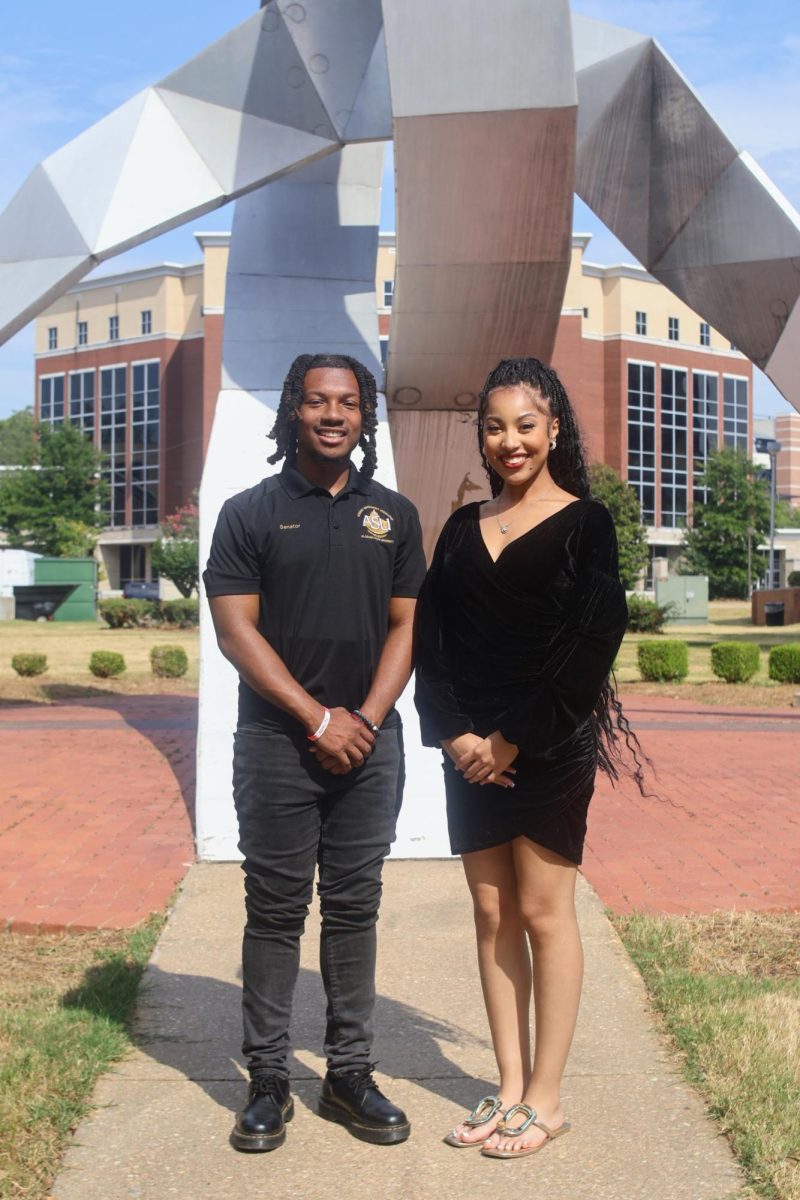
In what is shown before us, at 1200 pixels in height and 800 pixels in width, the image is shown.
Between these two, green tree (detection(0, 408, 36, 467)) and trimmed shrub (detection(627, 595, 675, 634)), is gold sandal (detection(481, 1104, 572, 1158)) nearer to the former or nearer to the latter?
trimmed shrub (detection(627, 595, 675, 634))

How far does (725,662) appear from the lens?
61.9 ft

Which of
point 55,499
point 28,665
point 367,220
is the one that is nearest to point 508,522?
point 367,220

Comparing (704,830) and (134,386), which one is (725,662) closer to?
(704,830)

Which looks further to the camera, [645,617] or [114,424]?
[114,424]

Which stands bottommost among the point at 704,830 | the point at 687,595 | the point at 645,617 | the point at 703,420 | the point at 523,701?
the point at 704,830

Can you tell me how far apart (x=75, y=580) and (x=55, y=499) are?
52.0 ft

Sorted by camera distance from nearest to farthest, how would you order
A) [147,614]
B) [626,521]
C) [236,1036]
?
[236,1036], [147,614], [626,521]

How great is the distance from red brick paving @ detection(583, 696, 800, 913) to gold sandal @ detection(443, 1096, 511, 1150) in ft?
8.54

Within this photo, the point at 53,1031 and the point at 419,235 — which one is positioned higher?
the point at 419,235

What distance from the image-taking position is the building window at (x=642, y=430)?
2756 inches

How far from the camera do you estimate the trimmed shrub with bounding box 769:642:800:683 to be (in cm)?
1836

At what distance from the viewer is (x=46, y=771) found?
9.91 meters

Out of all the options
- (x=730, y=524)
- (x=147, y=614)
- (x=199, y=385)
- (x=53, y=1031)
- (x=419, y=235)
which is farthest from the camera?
(x=199, y=385)

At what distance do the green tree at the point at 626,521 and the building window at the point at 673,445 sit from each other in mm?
30497
